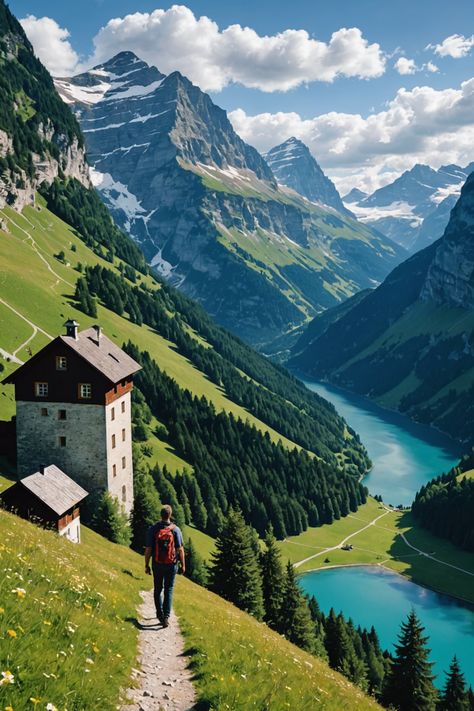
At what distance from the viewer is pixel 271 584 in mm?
62938

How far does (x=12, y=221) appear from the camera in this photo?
198 m

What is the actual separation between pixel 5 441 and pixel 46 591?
50.7 m

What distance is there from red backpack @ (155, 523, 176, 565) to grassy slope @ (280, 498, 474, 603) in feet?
415

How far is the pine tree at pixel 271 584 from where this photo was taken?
199ft

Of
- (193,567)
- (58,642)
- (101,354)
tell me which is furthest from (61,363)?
(58,642)

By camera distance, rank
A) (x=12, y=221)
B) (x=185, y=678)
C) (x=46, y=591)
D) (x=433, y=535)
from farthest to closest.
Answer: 1. (x=12, y=221)
2. (x=433, y=535)
3. (x=185, y=678)
4. (x=46, y=591)

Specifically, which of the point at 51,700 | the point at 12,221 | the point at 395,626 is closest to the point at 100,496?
the point at 51,700

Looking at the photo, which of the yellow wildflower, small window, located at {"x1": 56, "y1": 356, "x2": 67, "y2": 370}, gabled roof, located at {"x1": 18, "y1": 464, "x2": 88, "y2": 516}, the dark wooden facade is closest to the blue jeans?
the yellow wildflower

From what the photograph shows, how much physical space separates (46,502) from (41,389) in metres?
13.1

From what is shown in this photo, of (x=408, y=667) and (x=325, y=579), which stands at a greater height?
(x=408, y=667)

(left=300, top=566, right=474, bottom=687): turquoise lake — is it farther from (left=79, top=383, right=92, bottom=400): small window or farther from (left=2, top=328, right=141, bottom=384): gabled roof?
(left=79, top=383, right=92, bottom=400): small window

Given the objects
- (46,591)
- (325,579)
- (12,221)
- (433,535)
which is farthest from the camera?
(12,221)

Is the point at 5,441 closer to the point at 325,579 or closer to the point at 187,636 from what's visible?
the point at 187,636

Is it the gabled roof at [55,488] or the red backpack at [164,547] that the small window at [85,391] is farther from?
the red backpack at [164,547]
